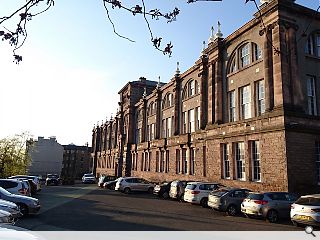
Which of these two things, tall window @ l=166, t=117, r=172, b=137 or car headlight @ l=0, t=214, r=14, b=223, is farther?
tall window @ l=166, t=117, r=172, b=137

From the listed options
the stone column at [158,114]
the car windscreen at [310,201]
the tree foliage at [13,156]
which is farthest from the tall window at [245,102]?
the tree foliage at [13,156]

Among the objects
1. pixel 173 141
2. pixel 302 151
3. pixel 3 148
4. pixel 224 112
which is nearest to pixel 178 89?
pixel 173 141

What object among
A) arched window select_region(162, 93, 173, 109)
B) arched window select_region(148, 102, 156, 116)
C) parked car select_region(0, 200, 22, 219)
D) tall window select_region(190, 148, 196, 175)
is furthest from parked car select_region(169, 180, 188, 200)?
Result: arched window select_region(148, 102, 156, 116)

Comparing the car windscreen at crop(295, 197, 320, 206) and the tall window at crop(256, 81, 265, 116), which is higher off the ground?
the tall window at crop(256, 81, 265, 116)

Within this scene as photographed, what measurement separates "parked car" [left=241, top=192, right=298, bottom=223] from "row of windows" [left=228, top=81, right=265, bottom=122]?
9.28m

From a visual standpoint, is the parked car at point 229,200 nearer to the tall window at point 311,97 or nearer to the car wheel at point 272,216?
the car wheel at point 272,216

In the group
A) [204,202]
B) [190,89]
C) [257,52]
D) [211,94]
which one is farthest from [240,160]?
[190,89]

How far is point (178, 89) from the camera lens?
39500 mm

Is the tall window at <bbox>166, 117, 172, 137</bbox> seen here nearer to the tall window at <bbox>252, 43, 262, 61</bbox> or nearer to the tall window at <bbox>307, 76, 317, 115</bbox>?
the tall window at <bbox>252, 43, 262, 61</bbox>

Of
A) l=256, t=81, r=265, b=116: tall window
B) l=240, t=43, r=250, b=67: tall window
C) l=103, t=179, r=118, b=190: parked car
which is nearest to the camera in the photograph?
l=256, t=81, r=265, b=116: tall window

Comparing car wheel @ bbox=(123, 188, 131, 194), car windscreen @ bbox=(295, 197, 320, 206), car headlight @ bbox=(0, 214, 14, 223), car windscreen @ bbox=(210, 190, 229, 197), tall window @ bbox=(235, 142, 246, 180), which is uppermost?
tall window @ bbox=(235, 142, 246, 180)

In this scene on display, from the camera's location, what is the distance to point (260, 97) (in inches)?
968

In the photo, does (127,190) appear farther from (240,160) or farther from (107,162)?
(107,162)

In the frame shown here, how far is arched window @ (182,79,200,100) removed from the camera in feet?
117
